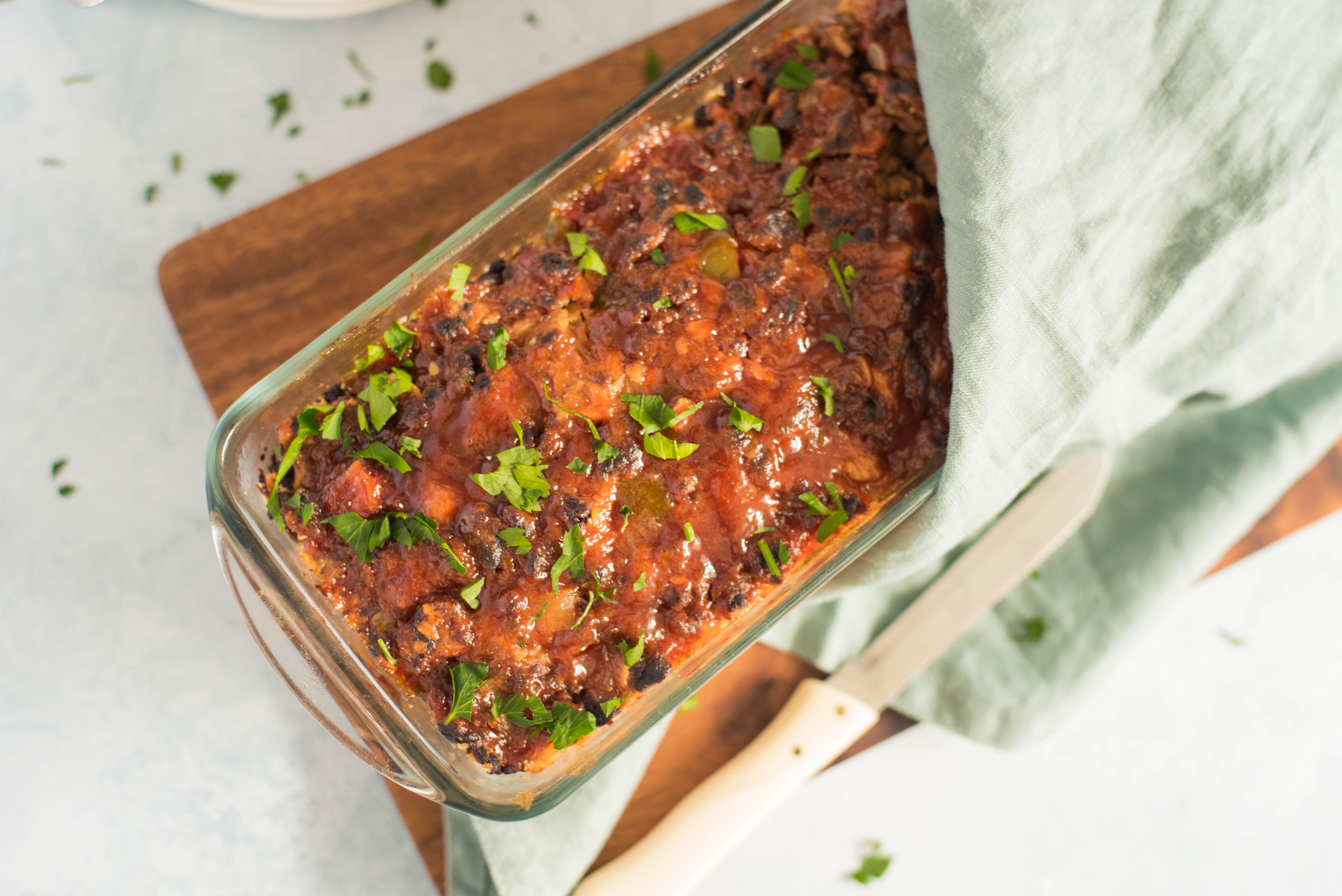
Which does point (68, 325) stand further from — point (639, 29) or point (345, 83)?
point (639, 29)

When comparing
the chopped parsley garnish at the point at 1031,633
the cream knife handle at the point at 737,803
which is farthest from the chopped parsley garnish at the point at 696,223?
the chopped parsley garnish at the point at 1031,633

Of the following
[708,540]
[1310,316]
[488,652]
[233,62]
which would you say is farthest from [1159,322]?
[233,62]

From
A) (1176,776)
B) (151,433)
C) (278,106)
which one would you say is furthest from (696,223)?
(1176,776)

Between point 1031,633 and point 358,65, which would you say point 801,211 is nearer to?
point 1031,633

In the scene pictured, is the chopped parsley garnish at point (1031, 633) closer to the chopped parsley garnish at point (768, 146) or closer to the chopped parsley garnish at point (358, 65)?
the chopped parsley garnish at point (768, 146)

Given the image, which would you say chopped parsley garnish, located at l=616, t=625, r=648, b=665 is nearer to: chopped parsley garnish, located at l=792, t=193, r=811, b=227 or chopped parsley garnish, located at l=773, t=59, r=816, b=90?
chopped parsley garnish, located at l=792, t=193, r=811, b=227

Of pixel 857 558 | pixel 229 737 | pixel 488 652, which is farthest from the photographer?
pixel 229 737
